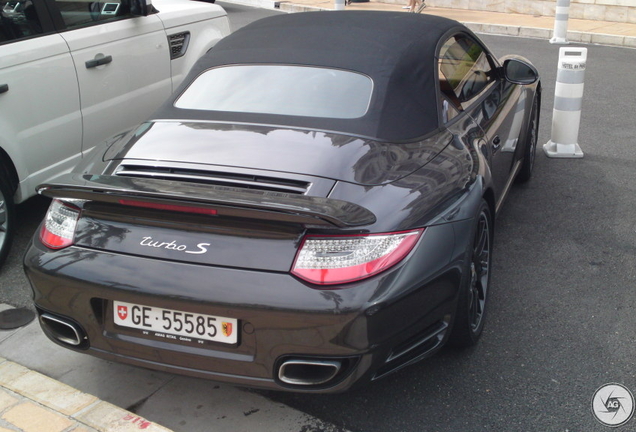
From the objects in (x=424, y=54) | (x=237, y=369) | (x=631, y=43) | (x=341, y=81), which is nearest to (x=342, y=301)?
(x=237, y=369)

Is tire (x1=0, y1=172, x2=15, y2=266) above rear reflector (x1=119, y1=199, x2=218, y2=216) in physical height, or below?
below

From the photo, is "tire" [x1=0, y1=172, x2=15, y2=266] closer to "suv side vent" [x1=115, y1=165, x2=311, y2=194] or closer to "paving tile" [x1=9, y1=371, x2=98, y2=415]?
"paving tile" [x1=9, y1=371, x2=98, y2=415]

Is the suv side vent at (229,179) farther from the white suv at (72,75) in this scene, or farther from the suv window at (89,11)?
the suv window at (89,11)

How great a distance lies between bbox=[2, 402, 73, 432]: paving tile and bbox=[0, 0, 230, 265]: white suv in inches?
68.3

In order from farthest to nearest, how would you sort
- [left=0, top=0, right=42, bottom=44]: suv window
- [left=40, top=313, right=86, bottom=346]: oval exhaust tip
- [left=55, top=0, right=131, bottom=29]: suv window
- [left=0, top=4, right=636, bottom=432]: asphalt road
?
1. [left=55, top=0, right=131, bottom=29]: suv window
2. [left=0, top=0, right=42, bottom=44]: suv window
3. [left=0, top=4, right=636, bottom=432]: asphalt road
4. [left=40, top=313, right=86, bottom=346]: oval exhaust tip

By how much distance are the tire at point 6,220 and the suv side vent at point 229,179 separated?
1.75 m

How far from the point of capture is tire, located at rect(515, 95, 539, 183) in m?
5.72

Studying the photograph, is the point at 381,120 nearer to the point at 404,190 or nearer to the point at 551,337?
the point at 404,190

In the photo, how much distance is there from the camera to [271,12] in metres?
17.4

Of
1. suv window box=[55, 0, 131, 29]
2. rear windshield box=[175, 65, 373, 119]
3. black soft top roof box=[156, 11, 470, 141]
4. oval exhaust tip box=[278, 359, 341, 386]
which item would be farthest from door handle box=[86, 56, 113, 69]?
oval exhaust tip box=[278, 359, 341, 386]

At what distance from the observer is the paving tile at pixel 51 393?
10.4 feet

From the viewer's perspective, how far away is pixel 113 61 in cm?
543

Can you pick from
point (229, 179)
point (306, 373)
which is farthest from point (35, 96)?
point (306, 373)

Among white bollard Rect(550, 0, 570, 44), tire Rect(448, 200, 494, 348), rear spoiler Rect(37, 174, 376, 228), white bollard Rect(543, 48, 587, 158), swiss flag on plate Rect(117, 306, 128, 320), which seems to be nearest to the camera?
rear spoiler Rect(37, 174, 376, 228)
